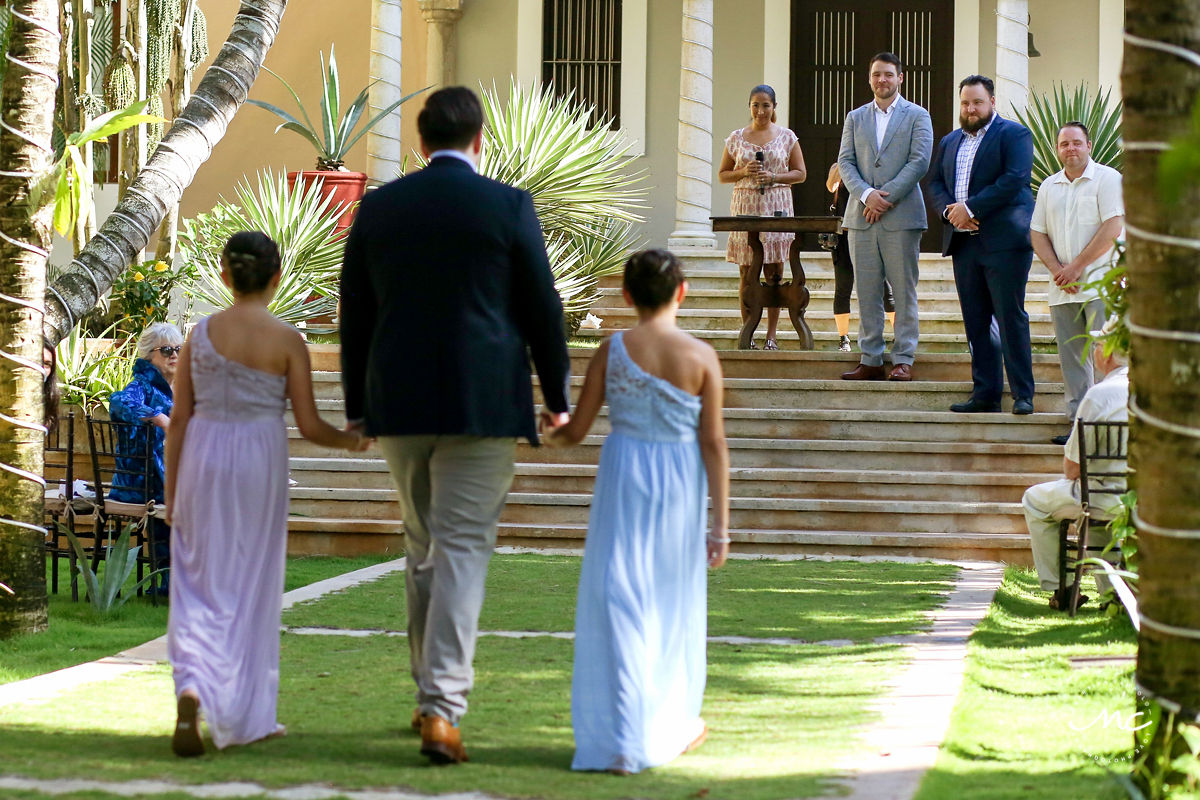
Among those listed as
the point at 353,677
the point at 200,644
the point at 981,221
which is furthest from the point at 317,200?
the point at 200,644

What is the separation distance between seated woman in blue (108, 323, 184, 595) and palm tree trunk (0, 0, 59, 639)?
1310mm

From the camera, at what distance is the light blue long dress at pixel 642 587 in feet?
13.8

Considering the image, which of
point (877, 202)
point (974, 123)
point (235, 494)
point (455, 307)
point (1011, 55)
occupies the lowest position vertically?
point (235, 494)

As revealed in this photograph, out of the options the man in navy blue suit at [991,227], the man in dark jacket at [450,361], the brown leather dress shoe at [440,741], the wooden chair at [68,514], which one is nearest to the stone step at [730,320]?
the man in navy blue suit at [991,227]

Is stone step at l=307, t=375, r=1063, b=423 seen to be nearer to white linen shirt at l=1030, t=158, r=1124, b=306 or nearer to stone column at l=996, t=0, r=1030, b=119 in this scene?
white linen shirt at l=1030, t=158, r=1124, b=306

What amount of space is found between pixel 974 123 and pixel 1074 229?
1.00 m

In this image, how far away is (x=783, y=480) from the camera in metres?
10.3

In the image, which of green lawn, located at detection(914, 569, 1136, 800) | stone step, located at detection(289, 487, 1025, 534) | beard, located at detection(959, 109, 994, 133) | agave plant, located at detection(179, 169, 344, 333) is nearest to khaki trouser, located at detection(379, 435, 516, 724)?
green lawn, located at detection(914, 569, 1136, 800)

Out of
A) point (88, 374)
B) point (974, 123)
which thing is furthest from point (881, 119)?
point (88, 374)


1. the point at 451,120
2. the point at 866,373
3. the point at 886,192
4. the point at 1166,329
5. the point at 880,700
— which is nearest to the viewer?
the point at 1166,329

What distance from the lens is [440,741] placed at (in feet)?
13.8

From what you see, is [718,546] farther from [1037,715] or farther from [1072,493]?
[1072,493]

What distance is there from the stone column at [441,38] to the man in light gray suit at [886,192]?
8714 mm

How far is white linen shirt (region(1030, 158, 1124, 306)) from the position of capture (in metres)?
9.59
